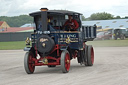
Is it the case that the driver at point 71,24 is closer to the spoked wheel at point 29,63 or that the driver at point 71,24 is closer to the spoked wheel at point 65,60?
the spoked wheel at point 65,60

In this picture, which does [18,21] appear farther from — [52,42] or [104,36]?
[52,42]

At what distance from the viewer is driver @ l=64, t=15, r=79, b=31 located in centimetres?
1353

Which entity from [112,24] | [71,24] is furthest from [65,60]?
[112,24]

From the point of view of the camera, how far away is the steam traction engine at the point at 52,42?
12.2 meters

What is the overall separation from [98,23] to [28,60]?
208ft

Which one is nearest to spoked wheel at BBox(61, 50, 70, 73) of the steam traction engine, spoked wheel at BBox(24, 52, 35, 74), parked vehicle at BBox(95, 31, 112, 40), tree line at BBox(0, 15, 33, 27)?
the steam traction engine

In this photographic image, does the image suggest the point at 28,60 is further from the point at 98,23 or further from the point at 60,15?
the point at 98,23

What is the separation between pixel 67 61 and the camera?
12312 mm

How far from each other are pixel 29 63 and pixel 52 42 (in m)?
1.18

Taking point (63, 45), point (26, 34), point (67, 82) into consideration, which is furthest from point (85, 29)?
point (26, 34)

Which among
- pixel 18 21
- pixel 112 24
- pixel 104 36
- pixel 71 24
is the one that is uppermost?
pixel 71 24

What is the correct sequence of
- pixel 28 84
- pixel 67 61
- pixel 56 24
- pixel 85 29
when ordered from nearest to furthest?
pixel 28 84 < pixel 67 61 < pixel 56 24 < pixel 85 29

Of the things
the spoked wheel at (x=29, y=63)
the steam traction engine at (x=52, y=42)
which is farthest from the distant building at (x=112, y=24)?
the spoked wheel at (x=29, y=63)

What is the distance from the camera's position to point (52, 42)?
1216 centimetres
